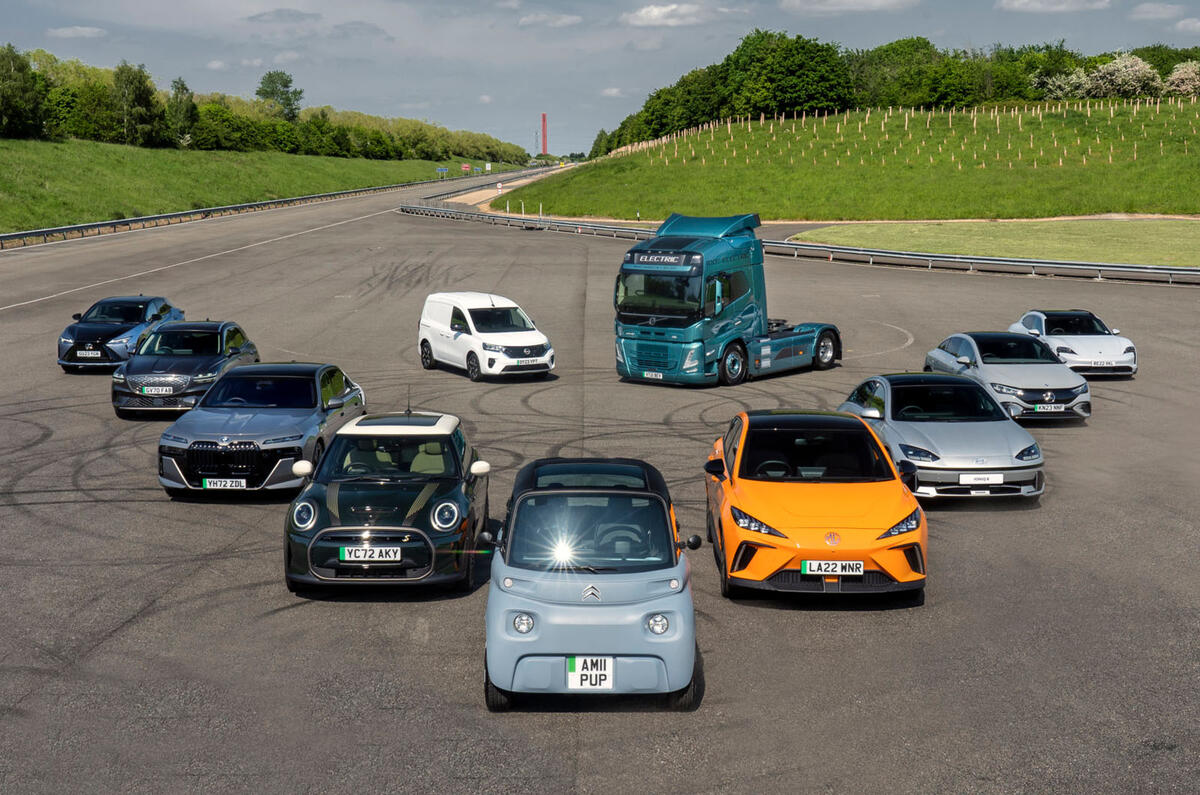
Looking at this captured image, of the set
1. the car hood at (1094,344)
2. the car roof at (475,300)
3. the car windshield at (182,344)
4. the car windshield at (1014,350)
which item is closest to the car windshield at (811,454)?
the car windshield at (1014,350)

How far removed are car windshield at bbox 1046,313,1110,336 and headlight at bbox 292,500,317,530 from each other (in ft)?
60.9

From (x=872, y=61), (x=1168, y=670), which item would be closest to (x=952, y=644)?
(x=1168, y=670)

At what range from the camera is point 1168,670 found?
840 centimetres

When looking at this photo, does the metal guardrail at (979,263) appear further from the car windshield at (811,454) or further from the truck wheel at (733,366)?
the car windshield at (811,454)

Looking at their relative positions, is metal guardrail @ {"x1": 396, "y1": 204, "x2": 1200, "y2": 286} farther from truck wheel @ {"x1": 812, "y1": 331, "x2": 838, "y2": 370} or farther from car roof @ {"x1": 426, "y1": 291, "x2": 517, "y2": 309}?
car roof @ {"x1": 426, "y1": 291, "x2": 517, "y2": 309}

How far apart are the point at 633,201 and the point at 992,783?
77417mm

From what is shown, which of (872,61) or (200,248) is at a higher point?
(872,61)

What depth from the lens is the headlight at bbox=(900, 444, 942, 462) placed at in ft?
43.4

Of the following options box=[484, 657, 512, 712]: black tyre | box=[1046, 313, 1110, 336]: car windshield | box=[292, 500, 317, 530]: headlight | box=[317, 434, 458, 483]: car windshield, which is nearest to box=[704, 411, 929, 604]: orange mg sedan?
box=[317, 434, 458, 483]: car windshield

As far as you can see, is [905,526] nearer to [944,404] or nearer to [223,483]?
[944,404]

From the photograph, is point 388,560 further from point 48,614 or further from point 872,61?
point 872,61

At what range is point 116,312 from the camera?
81.9ft

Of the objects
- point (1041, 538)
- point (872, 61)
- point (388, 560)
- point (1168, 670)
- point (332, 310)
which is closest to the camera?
point (1168, 670)

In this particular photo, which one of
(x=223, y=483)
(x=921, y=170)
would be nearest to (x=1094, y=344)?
(x=223, y=483)
